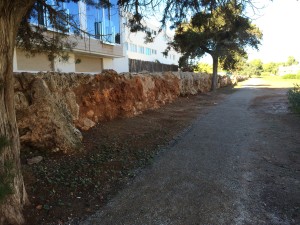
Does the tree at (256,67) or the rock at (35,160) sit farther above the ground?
the tree at (256,67)

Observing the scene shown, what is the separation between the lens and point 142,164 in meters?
5.62

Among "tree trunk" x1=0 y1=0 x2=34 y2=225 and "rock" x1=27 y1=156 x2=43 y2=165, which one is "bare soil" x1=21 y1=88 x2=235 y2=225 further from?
"tree trunk" x1=0 y1=0 x2=34 y2=225

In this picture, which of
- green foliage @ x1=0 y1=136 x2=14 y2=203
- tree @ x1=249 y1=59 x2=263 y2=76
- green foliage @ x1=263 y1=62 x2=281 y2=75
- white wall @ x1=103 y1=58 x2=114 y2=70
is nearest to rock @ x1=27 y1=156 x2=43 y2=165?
green foliage @ x1=0 y1=136 x2=14 y2=203

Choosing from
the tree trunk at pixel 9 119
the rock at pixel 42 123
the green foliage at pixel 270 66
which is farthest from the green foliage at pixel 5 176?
the green foliage at pixel 270 66

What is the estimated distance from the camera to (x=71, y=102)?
711cm

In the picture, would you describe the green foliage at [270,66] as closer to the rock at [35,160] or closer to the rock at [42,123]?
the rock at [42,123]

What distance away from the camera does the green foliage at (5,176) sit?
9.62 feet

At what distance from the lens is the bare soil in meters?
3.86

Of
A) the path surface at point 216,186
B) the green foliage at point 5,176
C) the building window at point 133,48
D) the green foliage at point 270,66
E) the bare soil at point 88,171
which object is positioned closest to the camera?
the green foliage at point 5,176

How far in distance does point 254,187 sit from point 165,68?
21.3m

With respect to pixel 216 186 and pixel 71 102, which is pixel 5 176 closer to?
pixel 216 186

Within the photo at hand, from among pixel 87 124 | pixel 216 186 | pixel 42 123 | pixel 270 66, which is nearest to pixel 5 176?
pixel 42 123

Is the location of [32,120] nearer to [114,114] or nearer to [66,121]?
[66,121]

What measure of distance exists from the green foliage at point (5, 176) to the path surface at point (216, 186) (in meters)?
1.02
